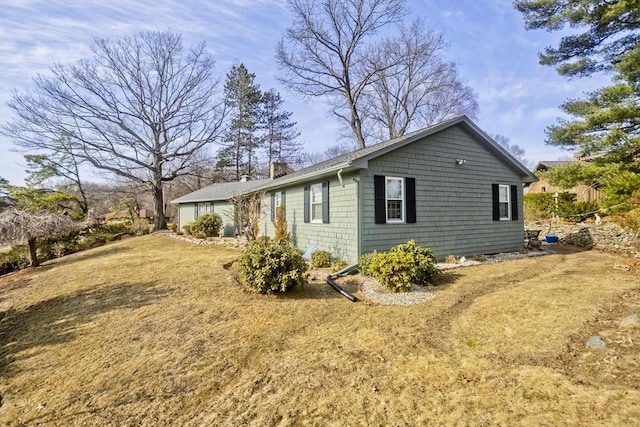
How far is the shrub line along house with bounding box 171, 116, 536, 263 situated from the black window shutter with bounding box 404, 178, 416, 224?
0.10 ft

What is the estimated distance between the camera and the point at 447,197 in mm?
9953

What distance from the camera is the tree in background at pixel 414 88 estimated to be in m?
22.6

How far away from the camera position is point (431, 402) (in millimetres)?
2982

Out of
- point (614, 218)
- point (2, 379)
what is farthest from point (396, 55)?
point (2, 379)

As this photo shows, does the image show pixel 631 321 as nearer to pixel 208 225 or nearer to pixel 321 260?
pixel 321 260

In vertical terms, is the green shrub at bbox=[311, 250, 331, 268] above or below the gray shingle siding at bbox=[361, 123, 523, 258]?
below

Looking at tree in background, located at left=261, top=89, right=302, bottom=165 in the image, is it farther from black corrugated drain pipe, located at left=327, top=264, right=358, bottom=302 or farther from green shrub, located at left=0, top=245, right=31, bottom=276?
black corrugated drain pipe, located at left=327, top=264, right=358, bottom=302

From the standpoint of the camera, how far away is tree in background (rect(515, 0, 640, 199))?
10.2 metres

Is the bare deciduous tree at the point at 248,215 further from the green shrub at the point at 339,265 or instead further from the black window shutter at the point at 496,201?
the black window shutter at the point at 496,201

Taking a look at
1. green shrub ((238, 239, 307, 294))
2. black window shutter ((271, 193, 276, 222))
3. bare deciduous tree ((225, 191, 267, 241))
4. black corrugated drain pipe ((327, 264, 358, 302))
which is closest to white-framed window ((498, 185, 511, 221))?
black corrugated drain pipe ((327, 264, 358, 302))

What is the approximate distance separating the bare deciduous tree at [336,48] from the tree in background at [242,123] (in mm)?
10469

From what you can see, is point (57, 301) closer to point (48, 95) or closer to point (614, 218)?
point (614, 218)

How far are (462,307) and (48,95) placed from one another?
92.6ft

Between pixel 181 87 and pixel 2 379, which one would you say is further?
pixel 181 87
